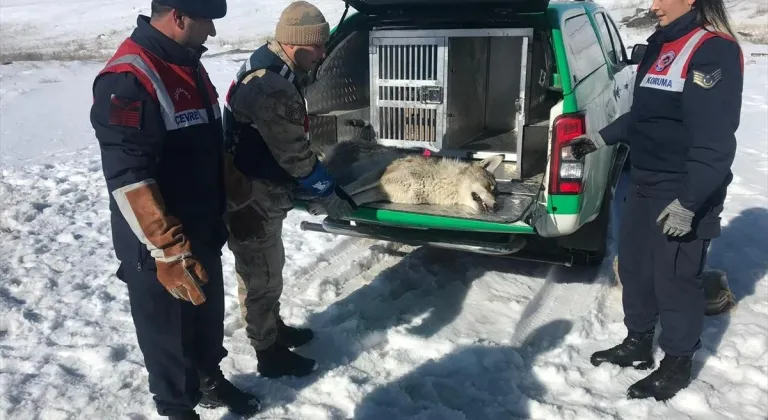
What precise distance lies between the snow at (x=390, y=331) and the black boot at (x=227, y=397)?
0.26ft

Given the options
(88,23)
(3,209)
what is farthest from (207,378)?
(88,23)

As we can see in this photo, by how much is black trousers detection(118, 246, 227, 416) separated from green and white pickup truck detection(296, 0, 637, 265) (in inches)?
50.0

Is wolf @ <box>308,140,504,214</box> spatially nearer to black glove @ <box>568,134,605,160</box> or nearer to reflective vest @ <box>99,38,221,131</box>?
black glove @ <box>568,134,605,160</box>

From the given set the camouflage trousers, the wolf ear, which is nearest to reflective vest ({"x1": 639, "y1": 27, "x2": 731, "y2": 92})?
the wolf ear

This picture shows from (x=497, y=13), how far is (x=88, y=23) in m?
41.4

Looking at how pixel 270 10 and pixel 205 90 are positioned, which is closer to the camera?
pixel 205 90

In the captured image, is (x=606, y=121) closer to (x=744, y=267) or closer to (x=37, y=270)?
(x=744, y=267)

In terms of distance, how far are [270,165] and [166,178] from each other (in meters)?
0.70

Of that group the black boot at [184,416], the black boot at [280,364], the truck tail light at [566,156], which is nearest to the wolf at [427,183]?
the truck tail light at [566,156]

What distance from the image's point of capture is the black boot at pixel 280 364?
11.0 feet

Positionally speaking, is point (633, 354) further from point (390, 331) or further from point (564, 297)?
point (390, 331)

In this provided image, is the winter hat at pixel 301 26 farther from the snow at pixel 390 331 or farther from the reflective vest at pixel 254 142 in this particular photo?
the snow at pixel 390 331

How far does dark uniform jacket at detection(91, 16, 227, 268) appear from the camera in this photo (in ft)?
7.25

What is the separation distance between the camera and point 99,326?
377 cm
